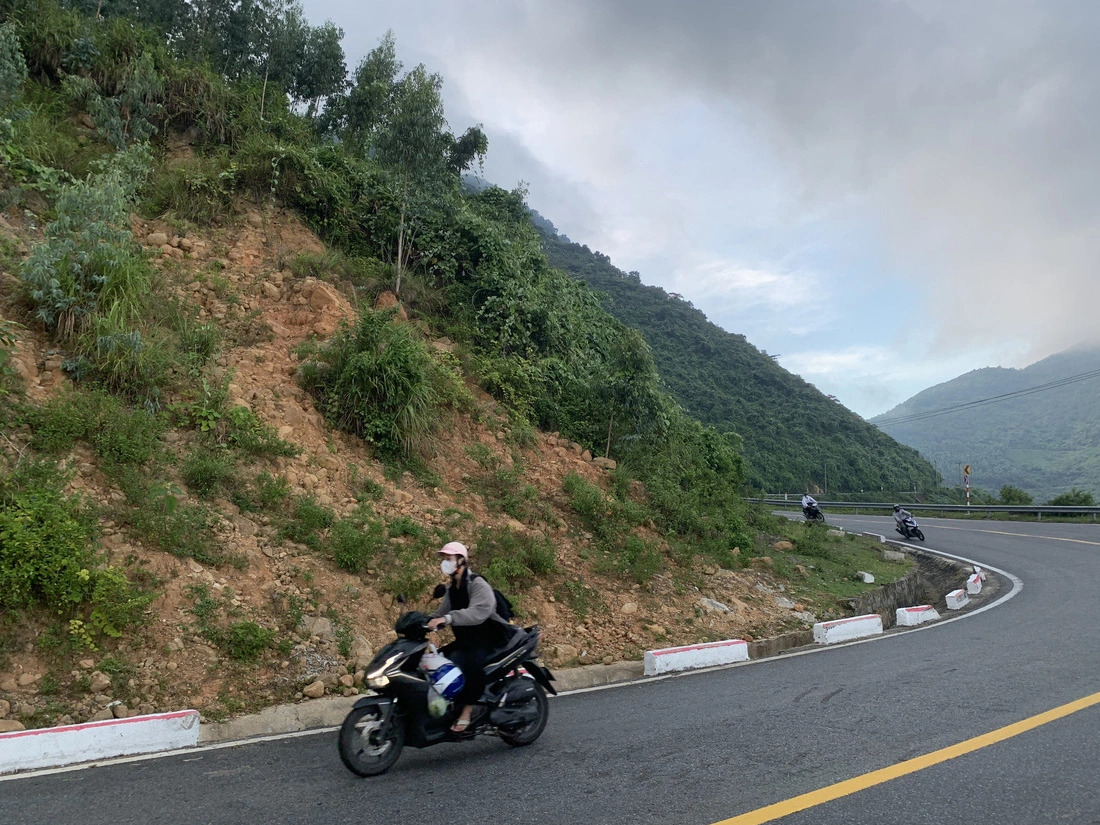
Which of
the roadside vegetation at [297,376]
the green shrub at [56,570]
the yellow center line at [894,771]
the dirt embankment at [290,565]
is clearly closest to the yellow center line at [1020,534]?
the roadside vegetation at [297,376]

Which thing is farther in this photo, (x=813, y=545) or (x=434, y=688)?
(x=813, y=545)

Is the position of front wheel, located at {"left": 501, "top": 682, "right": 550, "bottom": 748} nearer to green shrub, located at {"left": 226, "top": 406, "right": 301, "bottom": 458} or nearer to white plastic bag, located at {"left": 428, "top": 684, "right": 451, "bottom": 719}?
white plastic bag, located at {"left": 428, "top": 684, "right": 451, "bottom": 719}

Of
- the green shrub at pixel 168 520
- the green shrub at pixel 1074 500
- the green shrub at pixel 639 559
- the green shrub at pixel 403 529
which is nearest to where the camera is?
the green shrub at pixel 168 520

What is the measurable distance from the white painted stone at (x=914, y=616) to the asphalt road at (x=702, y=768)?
3.47 m

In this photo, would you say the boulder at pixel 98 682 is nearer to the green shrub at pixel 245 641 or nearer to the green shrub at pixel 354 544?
the green shrub at pixel 245 641

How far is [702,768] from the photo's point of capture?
14.3 ft

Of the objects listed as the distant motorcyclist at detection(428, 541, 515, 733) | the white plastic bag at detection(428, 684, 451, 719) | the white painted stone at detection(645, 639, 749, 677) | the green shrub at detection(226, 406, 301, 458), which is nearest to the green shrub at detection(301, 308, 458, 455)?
the green shrub at detection(226, 406, 301, 458)

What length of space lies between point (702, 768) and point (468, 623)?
1.89 m

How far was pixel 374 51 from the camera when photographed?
716 inches

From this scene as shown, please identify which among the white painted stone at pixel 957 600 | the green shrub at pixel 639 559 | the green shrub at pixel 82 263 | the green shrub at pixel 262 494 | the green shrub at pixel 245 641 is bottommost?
the white painted stone at pixel 957 600

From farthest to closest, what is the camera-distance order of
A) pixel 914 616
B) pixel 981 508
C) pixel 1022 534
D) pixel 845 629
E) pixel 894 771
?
pixel 981 508
pixel 1022 534
pixel 914 616
pixel 845 629
pixel 894 771

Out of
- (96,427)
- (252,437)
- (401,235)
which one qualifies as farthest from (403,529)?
(401,235)

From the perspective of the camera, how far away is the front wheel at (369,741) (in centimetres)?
432

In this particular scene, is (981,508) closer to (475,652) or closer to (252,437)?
(252,437)
